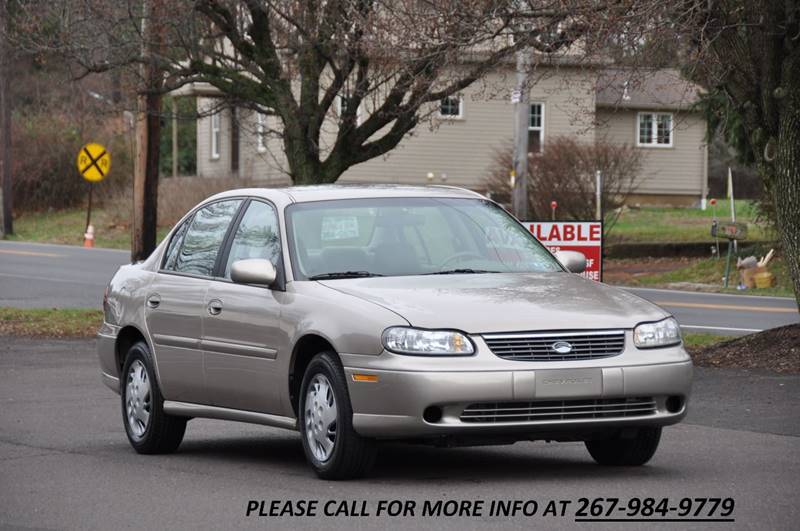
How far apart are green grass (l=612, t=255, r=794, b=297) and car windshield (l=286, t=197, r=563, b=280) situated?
2117 cm

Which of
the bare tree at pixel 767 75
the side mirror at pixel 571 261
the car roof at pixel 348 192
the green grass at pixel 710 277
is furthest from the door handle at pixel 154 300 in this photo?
the green grass at pixel 710 277

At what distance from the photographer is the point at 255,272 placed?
912 centimetres

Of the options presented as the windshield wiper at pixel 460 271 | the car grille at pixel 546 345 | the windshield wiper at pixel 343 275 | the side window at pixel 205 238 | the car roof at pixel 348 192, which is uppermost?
the car roof at pixel 348 192

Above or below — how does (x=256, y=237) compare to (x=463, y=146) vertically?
below

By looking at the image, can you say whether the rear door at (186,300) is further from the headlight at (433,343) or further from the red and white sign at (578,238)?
the red and white sign at (578,238)

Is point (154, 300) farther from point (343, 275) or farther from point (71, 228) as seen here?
point (71, 228)

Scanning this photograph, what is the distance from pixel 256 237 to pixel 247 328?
693 mm

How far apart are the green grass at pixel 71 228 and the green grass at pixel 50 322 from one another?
813 inches

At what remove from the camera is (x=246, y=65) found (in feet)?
66.7

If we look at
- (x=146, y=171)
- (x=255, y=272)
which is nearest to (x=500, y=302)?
(x=255, y=272)

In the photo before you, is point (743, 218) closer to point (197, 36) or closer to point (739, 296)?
→ point (739, 296)

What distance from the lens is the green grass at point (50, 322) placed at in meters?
20.2

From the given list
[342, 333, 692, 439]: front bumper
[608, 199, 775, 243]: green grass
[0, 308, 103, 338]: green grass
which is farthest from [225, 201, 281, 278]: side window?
[608, 199, 775, 243]: green grass

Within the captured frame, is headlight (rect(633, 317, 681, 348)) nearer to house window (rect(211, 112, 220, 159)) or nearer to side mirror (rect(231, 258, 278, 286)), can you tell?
side mirror (rect(231, 258, 278, 286))
